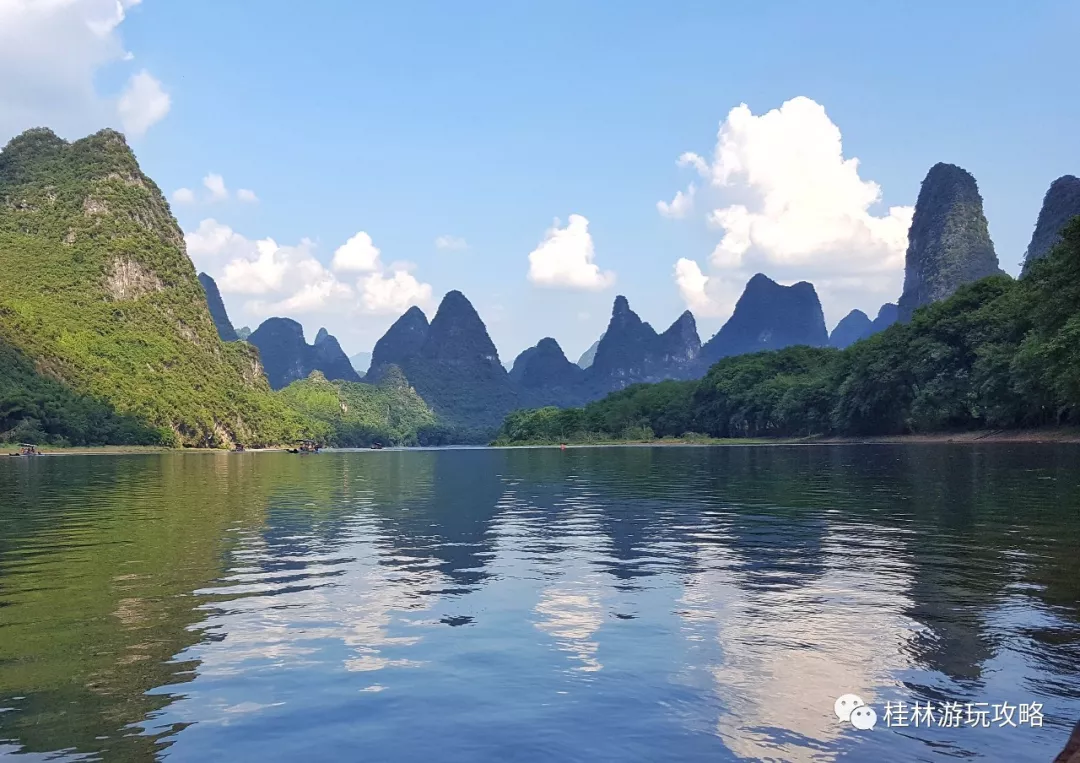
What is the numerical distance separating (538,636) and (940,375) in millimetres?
98947

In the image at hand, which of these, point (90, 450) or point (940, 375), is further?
point (90, 450)

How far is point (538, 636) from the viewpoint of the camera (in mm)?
13211

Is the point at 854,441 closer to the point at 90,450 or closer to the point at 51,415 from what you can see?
the point at 90,450

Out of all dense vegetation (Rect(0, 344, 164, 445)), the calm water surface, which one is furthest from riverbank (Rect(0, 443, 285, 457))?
the calm water surface

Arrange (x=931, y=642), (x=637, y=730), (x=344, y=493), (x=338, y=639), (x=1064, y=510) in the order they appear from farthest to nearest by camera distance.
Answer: (x=344, y=493), (x=1064, y=510), (x=338, y=639), (x=931, y=642), (x=637, y=730)

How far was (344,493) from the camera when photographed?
4706 cm

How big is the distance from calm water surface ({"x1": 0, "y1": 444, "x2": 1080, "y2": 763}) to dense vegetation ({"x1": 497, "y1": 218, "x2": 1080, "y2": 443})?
43.5 meters

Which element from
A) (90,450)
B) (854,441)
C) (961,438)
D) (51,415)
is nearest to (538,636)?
(961,438)

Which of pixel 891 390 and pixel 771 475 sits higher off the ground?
pixel 891 390

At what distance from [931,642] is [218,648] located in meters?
10.8

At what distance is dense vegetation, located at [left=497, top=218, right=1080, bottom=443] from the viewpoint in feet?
216

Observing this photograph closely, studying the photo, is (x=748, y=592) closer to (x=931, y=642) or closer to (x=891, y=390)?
(x=931, y=642)

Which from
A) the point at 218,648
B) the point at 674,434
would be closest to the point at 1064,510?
the point at 218,648

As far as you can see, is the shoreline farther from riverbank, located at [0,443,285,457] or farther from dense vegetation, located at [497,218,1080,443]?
dense vegetation, located at [497,218,1080,443]
